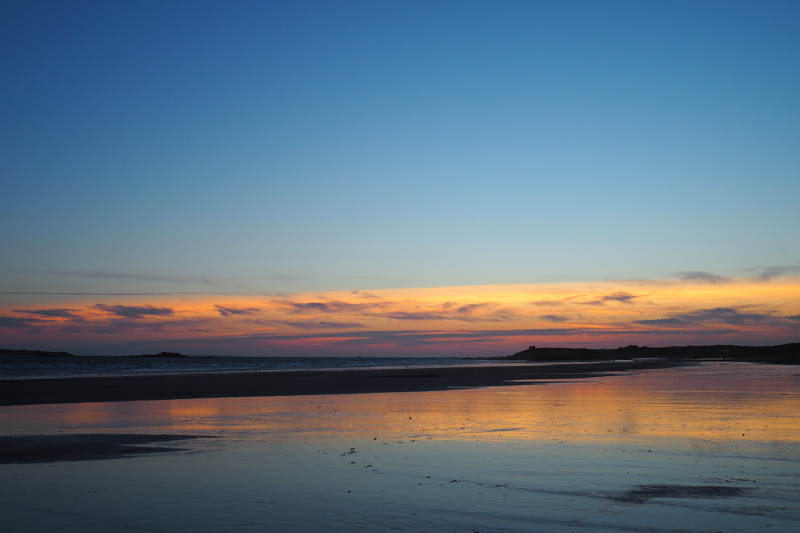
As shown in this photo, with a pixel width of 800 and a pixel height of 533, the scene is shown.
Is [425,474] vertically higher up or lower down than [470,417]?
higher up

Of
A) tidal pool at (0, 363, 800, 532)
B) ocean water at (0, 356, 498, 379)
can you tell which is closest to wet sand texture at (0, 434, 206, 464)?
tidal pool at (0, 363, 800, 532)

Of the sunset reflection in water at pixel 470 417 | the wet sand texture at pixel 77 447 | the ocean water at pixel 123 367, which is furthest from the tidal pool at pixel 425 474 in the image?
the ocean water at pixel 123 367

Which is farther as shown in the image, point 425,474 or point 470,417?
point 470,417

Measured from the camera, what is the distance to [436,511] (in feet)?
25.2

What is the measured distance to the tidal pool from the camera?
24.1 ft

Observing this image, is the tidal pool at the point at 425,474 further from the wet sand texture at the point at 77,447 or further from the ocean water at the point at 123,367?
the ocean water at the point at 123,367

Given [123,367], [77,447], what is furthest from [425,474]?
[123,367]

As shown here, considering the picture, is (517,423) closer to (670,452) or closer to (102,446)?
(670,452)

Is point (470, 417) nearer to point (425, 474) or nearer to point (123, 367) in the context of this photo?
point (425, 474)

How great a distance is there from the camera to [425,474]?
32.6 feet

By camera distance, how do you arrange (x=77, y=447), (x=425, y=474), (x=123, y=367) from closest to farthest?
(x=425, y=474)
(x=77, y=447)
(x=123, y=367)

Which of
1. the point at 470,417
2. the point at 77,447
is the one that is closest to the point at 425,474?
the point at 77,447

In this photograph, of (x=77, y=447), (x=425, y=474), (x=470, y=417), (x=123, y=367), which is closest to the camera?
(x=425, y=474)

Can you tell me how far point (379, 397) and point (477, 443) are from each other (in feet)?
45.3
